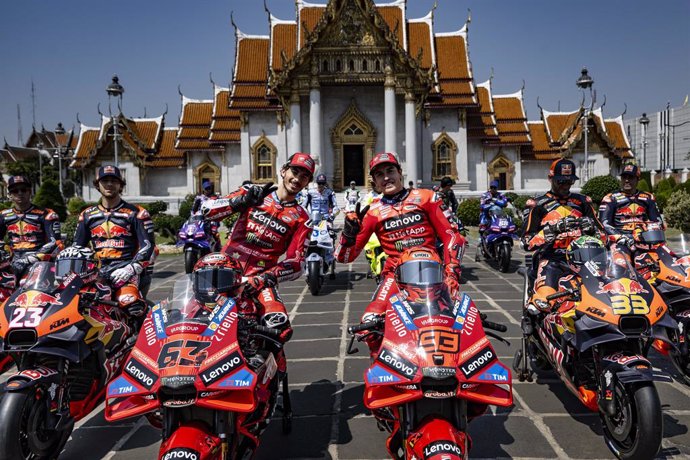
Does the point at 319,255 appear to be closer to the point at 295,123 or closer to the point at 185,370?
the point at 185,370

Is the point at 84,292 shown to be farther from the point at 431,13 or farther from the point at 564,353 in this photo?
the point at 431,13

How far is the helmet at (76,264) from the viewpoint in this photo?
362 cm

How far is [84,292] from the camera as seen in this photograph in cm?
363

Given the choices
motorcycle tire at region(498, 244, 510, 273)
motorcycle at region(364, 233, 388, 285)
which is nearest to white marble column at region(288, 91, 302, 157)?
motorcycle tire at region(498, 244, 510, 273)

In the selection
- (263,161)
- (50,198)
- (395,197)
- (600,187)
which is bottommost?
(395,197)

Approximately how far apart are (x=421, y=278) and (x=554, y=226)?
2110 mm

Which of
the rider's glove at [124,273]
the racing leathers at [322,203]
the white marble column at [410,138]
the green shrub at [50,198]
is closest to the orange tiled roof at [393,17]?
the white marble column at [410,138]

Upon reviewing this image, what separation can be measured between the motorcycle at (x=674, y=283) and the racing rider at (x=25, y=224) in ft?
20.2

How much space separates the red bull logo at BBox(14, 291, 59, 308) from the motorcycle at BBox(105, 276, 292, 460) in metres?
1.06

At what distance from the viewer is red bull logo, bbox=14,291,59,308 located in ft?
10.9

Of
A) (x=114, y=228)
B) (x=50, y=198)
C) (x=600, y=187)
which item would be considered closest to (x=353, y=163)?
(x=600, y=187)

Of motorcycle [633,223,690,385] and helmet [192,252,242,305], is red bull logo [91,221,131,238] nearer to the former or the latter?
helmet [192,252,242,305]

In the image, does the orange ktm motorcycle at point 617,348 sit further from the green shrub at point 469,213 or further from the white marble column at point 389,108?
the white marble column at point 389,108

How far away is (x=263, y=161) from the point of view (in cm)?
2912
